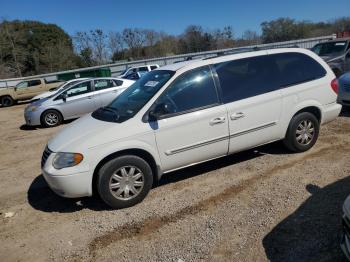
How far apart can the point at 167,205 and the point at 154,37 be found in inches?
2412

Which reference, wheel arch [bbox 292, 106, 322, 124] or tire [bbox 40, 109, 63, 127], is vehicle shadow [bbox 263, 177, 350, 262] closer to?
wheel arch [bbox 292, 106, 322, 124]

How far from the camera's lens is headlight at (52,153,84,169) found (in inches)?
169

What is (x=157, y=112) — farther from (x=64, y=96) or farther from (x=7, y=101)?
(x=7, y=101)

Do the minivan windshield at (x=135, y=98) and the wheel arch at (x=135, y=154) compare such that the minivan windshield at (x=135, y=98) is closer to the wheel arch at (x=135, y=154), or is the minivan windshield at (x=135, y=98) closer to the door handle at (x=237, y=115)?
the wheel arch at (x=135, y=154)

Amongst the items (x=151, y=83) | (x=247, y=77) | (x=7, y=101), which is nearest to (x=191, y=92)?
(x=151, y=83)

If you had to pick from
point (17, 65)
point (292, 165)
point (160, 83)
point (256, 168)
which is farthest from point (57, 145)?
point (17, 65)

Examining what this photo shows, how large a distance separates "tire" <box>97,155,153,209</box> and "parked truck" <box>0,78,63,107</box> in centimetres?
2045

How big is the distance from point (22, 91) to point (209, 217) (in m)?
21.5

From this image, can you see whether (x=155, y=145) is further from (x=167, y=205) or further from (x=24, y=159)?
(x=24, y=159)

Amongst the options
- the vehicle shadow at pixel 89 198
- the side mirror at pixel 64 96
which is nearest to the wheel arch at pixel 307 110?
the vehicle shadow at pixel 89 198

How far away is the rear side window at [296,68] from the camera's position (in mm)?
5477

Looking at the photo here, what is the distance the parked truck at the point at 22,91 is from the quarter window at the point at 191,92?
20.3m

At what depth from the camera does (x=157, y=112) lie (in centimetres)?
455

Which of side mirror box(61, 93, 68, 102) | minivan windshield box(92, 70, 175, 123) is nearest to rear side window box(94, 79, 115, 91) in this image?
side mirror box(61, 93, 68, 102)
